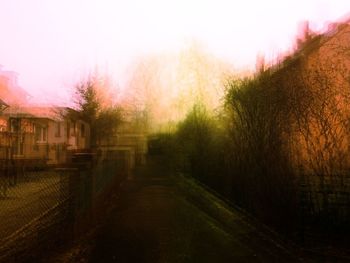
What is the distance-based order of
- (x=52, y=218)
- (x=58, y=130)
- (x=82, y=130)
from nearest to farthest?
1. (x=52, y=218)
2. (x=82, y=130)
3. (x=58, y=130)

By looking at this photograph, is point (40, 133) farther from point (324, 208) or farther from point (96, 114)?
point (324, 208)

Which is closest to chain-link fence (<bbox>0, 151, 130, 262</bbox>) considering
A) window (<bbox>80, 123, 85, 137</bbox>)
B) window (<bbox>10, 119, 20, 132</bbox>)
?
window (<bbox>80, 123, 85, 137</bbox>)

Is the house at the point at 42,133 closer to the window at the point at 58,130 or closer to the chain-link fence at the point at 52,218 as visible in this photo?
the window at the point at 58,130

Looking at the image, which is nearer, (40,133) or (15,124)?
(15,124)

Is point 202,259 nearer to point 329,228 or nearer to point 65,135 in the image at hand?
point 329,228

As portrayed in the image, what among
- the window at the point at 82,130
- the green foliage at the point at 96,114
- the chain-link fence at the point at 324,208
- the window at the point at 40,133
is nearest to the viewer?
the chain-link fence at the point at 324,208

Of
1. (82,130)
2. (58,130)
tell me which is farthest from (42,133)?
(82,130)

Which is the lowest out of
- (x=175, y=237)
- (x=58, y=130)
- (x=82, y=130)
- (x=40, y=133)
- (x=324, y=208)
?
(x=175, y=237)

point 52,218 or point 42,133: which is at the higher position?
point 42,133

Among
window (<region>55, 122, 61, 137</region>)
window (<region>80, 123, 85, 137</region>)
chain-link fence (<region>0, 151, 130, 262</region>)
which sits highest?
window (<region>55, 122, 61, 137</region>)

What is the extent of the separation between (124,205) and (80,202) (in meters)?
3.72

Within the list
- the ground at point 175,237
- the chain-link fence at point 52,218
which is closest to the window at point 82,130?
the ground at point 175,237

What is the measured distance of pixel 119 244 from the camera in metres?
7.36

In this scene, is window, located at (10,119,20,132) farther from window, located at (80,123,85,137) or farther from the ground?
the ground
